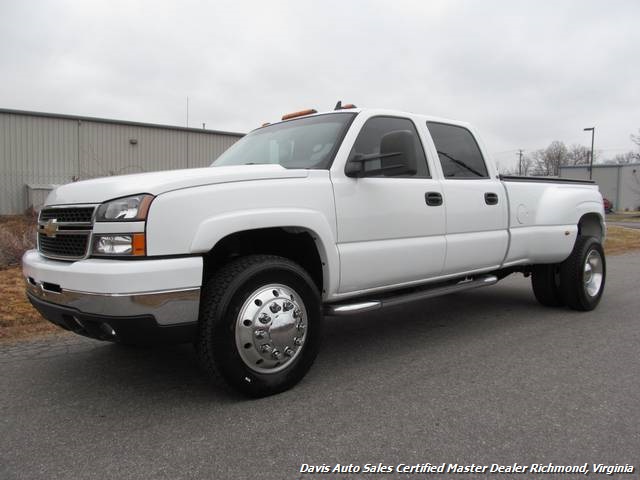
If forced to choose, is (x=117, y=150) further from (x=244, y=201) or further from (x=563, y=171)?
(x=563, y=171)

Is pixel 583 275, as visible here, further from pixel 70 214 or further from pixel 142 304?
pixel 70 214

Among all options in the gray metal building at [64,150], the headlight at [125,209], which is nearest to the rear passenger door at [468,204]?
the headlight at [125,209]

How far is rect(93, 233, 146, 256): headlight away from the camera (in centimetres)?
263

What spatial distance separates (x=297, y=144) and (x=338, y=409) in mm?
2001

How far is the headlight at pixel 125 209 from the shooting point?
8.66 ft

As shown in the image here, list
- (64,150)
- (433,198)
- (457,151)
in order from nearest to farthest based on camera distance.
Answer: (433,198) < (457,151) < (64,150)

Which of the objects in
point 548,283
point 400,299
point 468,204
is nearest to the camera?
point 400,299

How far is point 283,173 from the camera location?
3207mm

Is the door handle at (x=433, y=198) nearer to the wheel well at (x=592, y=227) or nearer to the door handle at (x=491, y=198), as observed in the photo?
the door handle at (x=491, y=198)

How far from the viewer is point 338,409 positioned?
2959mm

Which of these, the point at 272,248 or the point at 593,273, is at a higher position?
the point at 272,248

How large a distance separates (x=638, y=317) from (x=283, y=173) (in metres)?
4.36

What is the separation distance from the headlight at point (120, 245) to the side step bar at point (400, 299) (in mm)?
1418

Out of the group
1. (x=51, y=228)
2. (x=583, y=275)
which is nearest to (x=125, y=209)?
(x=51, y=228)
